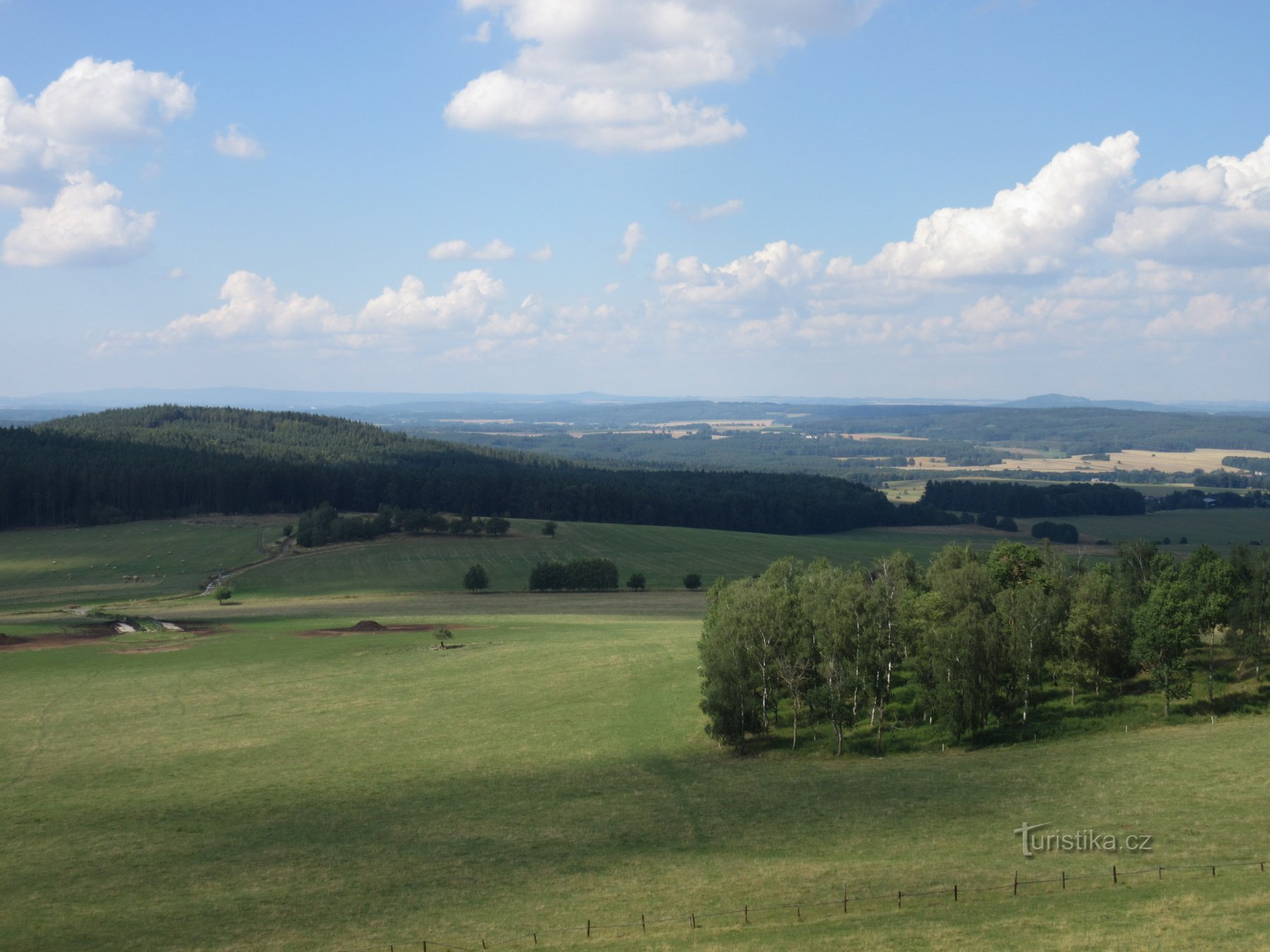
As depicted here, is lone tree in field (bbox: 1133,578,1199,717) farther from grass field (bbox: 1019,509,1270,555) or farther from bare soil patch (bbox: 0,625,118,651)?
grass field (bbox: 1019,509,1270,555)

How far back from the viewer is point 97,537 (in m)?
146

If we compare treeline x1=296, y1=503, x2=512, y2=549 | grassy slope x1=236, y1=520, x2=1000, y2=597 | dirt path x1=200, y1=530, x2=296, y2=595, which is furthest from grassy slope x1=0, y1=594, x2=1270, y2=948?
treeline x1=296, y1=503, x2=512, y2=549

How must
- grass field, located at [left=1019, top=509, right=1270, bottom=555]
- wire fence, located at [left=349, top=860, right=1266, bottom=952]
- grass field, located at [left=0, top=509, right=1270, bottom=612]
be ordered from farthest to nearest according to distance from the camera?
grass field, located at [left=1019, top=509, right=1270, bottom=555] < grass field, located at [left=0, top=509, right=1270, bottom=612] < wire fence, located at [left=349, top=860, right=1266, bottom=952]

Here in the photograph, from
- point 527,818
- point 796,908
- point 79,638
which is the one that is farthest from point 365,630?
point 796,908

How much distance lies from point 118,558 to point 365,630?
64.4 m

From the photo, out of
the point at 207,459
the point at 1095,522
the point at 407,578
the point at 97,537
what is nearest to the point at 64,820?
the point at 407,578

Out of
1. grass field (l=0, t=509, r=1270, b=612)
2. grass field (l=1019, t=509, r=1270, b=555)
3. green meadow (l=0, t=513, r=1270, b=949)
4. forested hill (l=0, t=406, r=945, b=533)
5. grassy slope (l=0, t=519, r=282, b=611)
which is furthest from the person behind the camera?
forested hill (l=0, t=406, r=945, b=533)

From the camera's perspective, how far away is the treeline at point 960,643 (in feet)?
167

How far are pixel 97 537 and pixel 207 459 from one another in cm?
5272

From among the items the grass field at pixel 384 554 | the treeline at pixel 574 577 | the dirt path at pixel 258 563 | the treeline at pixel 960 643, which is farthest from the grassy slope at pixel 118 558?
the treeline at pixel 960 643

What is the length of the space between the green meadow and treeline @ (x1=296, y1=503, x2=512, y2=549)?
7191 centimetres

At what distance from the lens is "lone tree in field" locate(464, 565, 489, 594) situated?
374 ft

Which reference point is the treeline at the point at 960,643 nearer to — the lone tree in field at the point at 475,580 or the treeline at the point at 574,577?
the lone tree in field at the point at 475,580

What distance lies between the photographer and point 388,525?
495 feet
